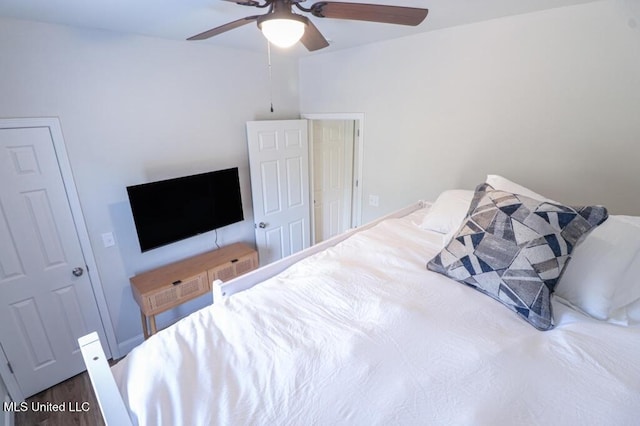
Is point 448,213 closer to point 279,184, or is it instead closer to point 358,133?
point 358,133

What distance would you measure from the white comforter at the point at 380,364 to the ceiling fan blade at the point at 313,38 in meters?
1.20

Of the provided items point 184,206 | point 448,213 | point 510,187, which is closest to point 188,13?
point 184,206

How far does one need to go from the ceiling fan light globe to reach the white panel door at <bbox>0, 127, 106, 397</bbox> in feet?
5.54

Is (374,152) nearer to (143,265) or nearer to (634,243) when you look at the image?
(634,243)

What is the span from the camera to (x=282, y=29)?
1.17m

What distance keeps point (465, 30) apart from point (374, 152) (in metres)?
1.13

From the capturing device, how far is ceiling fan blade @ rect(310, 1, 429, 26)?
115 centimetres

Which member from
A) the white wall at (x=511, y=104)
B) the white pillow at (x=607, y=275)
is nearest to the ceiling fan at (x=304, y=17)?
the white wall at (x=511, y=104)

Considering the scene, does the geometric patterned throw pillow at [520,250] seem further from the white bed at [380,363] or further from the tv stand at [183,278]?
the tv stand at [183,278]

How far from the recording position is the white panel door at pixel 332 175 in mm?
3560

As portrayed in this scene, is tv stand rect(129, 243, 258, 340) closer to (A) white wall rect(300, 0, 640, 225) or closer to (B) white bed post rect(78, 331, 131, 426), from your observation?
(B) white bed post rect(78, 331, 131, 426)

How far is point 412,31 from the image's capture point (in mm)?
2162

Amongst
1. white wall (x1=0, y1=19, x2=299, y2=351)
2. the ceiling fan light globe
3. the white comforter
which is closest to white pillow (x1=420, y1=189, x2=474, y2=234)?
the white comforter

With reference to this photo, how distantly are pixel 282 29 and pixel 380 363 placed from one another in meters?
1.30
